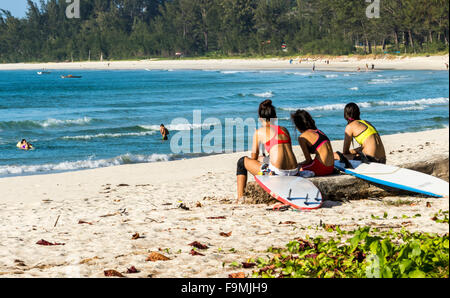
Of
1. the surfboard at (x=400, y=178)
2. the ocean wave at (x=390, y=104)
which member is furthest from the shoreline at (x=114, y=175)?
the ocean wave at (x=390, y=104)

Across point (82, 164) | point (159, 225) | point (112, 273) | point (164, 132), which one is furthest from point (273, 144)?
point (164, 132)

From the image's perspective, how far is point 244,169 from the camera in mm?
7922

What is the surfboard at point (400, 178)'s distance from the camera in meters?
7.55

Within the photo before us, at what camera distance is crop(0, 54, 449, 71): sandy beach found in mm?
76438

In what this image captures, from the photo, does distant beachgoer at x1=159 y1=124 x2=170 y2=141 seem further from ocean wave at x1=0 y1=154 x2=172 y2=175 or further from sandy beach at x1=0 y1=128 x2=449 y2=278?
sandy beach at x1=0 y1=128 x2=449 y2=278

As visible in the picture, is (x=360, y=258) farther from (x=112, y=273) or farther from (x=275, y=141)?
(x=275, y=141)

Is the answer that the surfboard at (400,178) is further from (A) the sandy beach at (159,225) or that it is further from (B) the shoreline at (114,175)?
(B) the shoreline at (114,175)

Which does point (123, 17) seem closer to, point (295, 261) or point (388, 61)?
point (388, 61)

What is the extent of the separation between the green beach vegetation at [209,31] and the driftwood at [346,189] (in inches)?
2933

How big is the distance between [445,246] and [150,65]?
12581 cm

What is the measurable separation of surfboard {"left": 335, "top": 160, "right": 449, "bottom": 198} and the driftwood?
13cm

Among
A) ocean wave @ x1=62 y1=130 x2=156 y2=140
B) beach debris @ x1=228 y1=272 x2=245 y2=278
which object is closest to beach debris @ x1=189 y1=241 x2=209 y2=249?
beach debris @ x1=228 y1=272 x2=245 y2=278

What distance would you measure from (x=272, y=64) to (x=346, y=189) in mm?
94918

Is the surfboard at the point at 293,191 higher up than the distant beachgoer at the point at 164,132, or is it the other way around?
the surfboard at the point at 293,191
